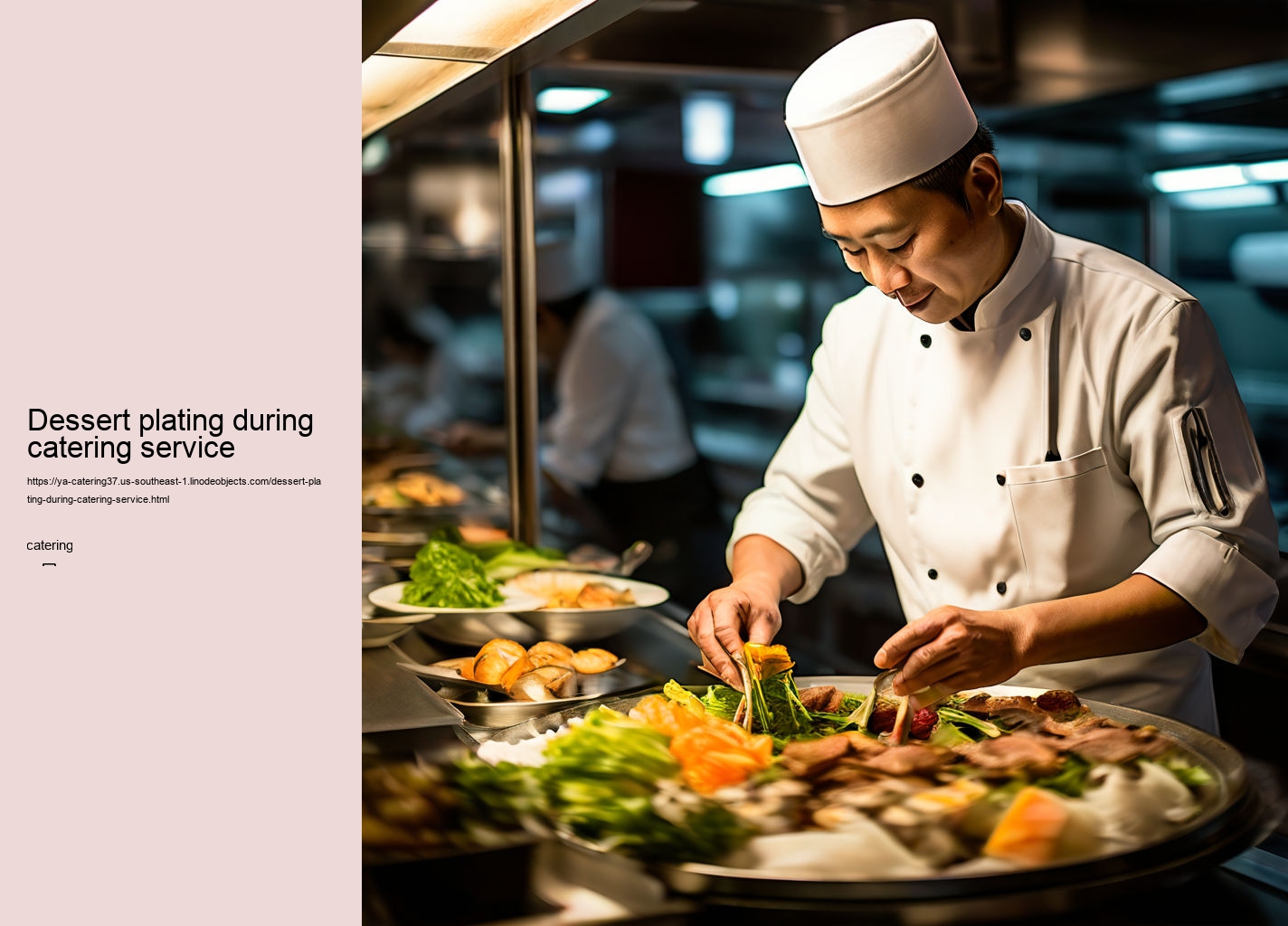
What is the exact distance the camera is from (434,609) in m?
1.70

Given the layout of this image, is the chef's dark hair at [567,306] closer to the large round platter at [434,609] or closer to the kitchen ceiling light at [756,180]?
the kitchen ceiling light at [756,180]

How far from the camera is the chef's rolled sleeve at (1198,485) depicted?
1.29 meters

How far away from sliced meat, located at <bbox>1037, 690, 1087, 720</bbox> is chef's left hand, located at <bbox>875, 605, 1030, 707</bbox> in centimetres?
9

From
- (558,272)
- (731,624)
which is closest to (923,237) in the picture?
(731,624)

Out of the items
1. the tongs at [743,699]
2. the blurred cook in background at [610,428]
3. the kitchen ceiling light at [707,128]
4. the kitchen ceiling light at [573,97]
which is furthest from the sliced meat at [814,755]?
the kitchen ceiling light at [707,128]

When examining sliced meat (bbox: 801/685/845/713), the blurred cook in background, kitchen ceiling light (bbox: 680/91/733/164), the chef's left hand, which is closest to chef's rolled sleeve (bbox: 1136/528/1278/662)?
A: the chef's left hand

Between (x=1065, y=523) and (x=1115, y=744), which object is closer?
(x=1115, y=744)

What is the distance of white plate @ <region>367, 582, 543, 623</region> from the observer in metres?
1.68

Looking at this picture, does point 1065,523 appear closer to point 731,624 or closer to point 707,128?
point 731,624

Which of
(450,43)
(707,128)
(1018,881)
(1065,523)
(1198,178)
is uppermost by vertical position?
(707,128)

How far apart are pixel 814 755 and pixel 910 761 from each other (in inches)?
3.2

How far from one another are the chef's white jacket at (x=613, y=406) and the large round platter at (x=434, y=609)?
2.20 metres
